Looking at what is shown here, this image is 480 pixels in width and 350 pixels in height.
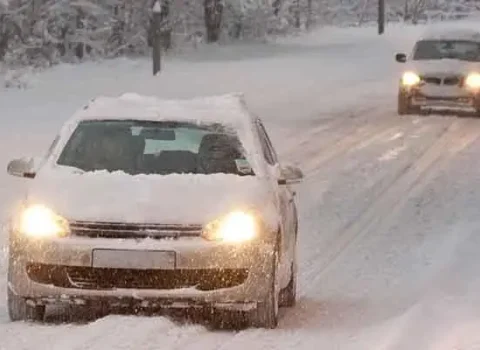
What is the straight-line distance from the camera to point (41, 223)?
7723 mm

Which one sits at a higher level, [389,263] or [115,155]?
[115,155]

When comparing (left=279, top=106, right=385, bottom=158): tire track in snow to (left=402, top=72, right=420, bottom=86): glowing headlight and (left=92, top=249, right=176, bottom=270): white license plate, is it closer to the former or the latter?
(left=402, top=72, right=420, bottom=86): glowing headlight

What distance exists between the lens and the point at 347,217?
44.1 ft

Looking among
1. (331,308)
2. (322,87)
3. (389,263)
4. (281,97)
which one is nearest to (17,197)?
(389,263)

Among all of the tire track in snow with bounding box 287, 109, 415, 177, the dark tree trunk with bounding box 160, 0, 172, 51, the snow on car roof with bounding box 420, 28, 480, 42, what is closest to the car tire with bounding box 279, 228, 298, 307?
the tire track in snow with bounding box 287, 109, 415, 177

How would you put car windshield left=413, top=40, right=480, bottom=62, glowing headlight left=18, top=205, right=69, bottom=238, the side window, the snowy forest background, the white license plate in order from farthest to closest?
the snowy forest background
car windshield left=413, top=40, right=480, bottom=62
the side window
glowing headlight left=18, top=205, right=69, bottom=238
the white license plate

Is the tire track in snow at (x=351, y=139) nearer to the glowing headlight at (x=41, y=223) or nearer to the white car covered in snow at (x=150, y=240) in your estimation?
the white car covered in snow at (x=150, y=240)

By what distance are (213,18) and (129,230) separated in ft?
145

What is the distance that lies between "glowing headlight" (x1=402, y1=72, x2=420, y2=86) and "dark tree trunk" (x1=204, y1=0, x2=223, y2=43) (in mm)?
25463

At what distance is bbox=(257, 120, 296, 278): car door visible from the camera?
28.1 ft

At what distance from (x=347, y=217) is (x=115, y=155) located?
5155 millimetres

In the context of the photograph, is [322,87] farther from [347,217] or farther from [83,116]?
[83,116]

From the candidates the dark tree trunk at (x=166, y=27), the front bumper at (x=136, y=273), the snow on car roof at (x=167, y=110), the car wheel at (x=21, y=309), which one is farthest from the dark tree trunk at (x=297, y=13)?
the front bumper at (x=136, y=273)

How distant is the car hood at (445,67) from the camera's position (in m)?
25.6
